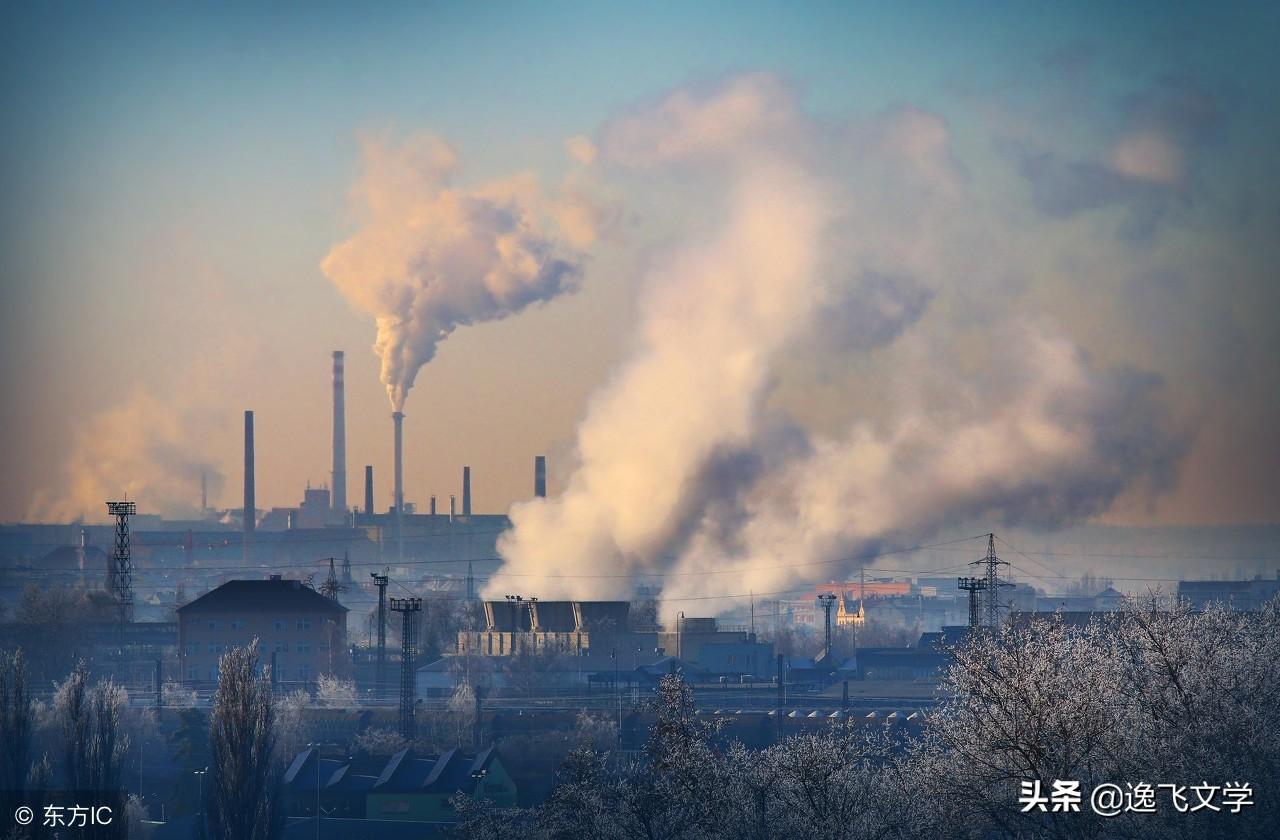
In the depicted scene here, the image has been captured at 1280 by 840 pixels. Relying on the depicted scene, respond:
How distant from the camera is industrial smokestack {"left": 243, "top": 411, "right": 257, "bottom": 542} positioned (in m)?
96.9

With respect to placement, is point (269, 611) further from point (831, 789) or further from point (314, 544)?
point (314, 544)

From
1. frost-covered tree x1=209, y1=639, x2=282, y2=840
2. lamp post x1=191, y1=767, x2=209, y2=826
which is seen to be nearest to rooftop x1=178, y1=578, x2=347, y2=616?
lamp post x1=191, y1=767, x2=209, y2=826

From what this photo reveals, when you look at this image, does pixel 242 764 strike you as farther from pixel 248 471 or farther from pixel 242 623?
pixel 248 471

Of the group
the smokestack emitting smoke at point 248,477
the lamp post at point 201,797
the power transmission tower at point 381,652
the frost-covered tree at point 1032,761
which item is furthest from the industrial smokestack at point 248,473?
the frost-covered tree at point 1032,761

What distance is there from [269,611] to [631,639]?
1356cm

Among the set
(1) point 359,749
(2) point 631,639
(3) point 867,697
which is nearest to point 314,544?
(2) point 631,639

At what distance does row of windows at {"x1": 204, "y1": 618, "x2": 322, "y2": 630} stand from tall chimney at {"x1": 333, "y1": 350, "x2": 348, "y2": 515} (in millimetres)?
32755

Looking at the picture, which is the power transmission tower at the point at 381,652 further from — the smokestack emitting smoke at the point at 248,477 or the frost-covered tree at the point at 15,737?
the smokestack emitting smoke at the point at 248,477

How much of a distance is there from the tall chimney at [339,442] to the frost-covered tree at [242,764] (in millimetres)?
60294

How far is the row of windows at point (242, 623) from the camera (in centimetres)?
6244

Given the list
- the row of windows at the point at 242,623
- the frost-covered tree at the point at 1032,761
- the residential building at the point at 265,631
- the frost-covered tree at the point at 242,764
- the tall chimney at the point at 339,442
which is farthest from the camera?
the tall chimney at the point at 339,442

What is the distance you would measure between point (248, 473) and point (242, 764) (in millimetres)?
67822

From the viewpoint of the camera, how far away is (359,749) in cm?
4450

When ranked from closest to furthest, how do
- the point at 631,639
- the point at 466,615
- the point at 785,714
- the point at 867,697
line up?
the point at 785,714
the point at 867,697
the point at 631,639
the point at 466,615
